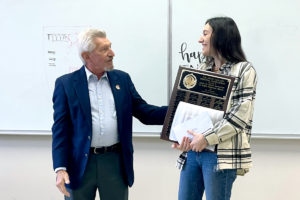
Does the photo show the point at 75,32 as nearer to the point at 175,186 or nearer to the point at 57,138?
the point at 57,138

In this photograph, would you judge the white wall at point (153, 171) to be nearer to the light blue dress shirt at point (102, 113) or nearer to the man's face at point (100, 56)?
the light blue dress shirt at point (102, 113)

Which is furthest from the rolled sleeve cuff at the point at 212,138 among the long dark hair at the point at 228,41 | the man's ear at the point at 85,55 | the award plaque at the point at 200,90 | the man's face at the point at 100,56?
the man's ear at the point at 85,55

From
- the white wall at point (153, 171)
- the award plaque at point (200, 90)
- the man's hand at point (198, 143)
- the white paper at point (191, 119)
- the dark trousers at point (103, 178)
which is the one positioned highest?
the award plaque at point (200, 90)

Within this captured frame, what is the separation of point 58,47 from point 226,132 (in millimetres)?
1406

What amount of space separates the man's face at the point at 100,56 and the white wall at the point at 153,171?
885 millimetres

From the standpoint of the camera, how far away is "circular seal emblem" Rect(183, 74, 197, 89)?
1.28 metres

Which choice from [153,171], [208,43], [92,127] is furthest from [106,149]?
[153,171]

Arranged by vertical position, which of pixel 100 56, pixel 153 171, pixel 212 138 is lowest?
pixel 153 171

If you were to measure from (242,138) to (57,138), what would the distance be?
853 mm

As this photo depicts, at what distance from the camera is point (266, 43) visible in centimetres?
198

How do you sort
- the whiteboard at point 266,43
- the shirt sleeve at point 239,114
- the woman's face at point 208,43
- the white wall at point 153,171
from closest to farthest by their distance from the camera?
the shirt sleeve at point 239,114 → the woman's face at point 208,43 → the whiteboard at point 266,43 → the white wall at point 153,171

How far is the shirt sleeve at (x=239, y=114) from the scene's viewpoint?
47.9 inches

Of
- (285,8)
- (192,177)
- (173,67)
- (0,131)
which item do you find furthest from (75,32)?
(285,8)

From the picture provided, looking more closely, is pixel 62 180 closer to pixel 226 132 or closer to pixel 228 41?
pixel 226 132
